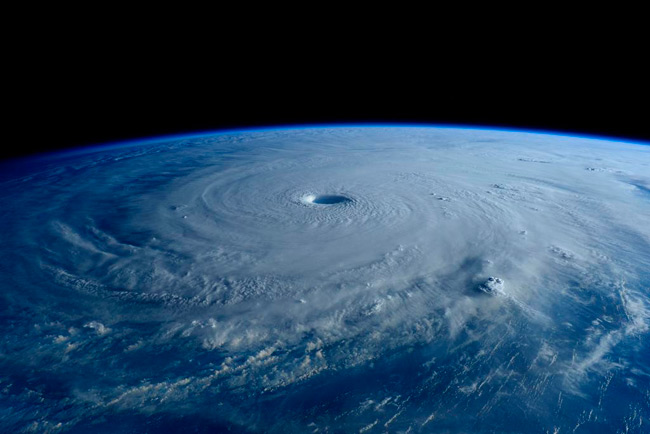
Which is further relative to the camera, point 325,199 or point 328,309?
point 325,199

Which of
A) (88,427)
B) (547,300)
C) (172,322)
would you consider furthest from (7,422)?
(547,300)

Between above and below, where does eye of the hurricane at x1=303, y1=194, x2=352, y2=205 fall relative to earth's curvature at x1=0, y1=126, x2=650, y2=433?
above

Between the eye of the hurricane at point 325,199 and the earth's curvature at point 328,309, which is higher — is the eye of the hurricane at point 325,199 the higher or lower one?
the higher one

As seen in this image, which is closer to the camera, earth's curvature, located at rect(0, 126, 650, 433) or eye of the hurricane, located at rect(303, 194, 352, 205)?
earth's curvature, located at rect(0, 126, 650, 433)

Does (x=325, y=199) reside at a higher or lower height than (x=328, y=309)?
higher

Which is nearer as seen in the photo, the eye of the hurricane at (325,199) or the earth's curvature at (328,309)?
the earth's curvature at (328,309)
